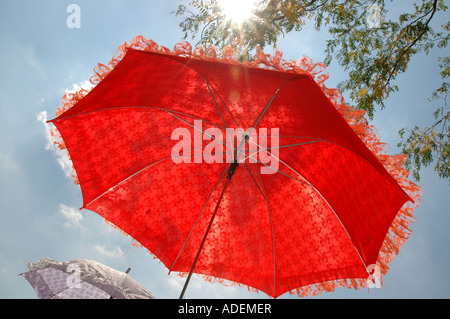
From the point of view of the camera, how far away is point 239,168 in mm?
2652

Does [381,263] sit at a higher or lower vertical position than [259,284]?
higher

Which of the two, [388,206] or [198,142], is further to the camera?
[198,142]

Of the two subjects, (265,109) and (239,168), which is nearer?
(265,109)

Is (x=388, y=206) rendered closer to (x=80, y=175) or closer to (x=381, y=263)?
(x=381, y=263)

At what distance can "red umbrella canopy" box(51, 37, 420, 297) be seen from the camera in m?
1.93

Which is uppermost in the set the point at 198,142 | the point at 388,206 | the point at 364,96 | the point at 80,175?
the point at 364,96

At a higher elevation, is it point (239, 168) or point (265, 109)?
point (265, 109)

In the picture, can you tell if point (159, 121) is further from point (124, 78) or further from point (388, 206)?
point (388, 206)

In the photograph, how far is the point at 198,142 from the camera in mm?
2598

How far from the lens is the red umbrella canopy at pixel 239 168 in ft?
6.33
